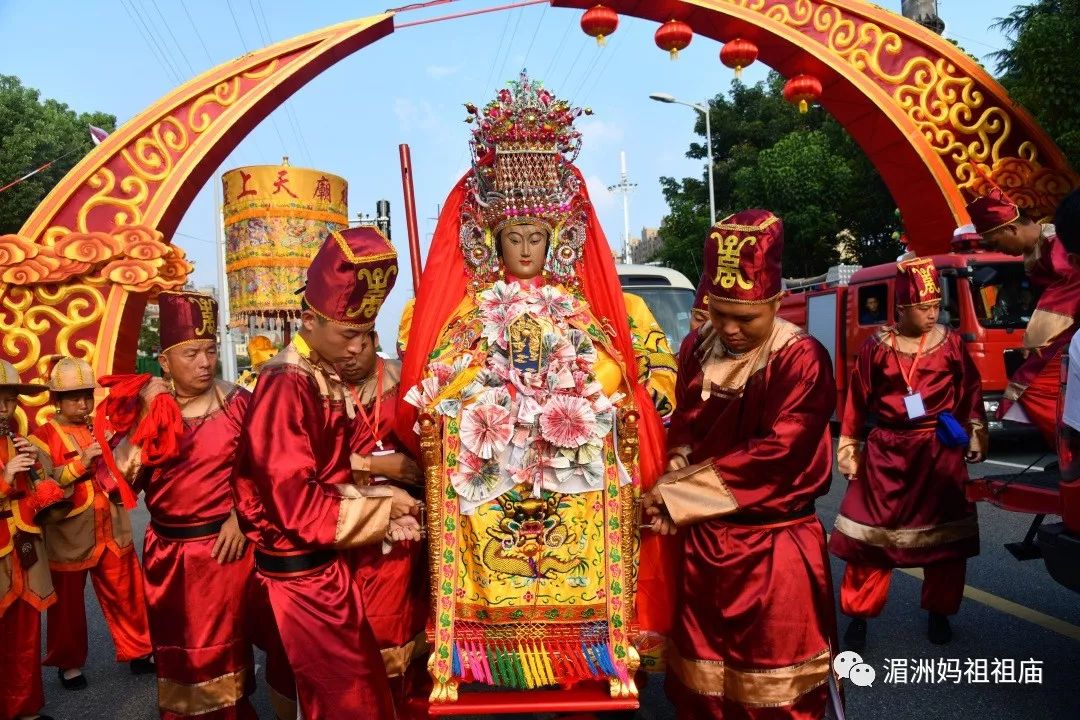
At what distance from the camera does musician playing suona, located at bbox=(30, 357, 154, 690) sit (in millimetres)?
4547

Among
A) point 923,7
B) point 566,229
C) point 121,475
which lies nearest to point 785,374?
point 566,229

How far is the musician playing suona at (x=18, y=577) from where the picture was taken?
391cm

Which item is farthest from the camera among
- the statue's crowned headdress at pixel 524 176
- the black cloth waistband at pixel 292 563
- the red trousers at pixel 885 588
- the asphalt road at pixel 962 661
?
the red trousers at pixel 885 588

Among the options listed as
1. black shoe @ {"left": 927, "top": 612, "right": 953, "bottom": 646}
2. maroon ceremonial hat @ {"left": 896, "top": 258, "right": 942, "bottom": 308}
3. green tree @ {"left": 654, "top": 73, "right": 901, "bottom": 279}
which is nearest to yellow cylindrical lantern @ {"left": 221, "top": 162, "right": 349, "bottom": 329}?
→ maroon ceremonial hat @ {"left": 896, "top": 258, "right": 942, "bottom": 308}

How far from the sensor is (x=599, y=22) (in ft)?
21.7

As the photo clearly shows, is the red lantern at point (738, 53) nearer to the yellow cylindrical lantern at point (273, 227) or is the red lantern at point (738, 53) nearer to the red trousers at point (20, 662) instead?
the yellow cylindrical lantern at point (273, 227)

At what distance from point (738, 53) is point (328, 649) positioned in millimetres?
5644

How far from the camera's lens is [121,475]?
379 cm

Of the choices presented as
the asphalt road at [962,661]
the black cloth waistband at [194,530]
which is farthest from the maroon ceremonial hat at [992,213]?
the black cloth waistband at [194,530]

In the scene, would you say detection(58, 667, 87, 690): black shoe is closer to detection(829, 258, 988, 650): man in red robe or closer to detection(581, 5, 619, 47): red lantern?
detection(829, 258, 988, 650): man in red robe

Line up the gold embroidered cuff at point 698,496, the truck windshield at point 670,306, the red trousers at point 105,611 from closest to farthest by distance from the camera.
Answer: the gold embroidered cuff at point 698,496 → the red trousers at point 105,611 → the truck windshield at point 670,306

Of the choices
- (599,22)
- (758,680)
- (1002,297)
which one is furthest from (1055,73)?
(758,680)

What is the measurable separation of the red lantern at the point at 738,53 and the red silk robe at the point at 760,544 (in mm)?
4285

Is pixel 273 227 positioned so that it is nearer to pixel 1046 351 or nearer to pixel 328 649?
pixel 328 649
